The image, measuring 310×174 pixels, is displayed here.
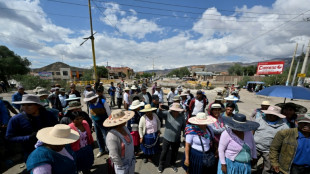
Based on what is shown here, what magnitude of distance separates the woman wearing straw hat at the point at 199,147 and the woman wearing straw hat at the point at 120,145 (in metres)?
1.07

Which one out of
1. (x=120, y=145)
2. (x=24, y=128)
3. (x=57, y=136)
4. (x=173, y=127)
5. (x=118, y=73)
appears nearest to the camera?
(x=57, y=136)

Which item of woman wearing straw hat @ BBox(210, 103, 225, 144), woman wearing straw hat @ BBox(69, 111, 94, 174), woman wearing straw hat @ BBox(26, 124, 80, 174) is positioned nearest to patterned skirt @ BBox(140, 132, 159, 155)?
woman wearing straw hat @ BBox(69, 111, 94, 174)

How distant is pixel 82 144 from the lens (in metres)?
2.51

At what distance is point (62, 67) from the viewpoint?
50812mm

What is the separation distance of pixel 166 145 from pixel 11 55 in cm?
4070

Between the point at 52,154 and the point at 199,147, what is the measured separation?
2192 mm

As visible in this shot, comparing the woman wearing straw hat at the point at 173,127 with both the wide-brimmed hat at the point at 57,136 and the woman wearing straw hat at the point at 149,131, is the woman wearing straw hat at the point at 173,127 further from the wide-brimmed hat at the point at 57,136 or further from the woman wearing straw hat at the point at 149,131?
the wide-brimmed hat at the point at 57,136

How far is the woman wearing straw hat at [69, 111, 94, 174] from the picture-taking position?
2.46m

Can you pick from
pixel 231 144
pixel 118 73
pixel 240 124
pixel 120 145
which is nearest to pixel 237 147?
pixel 231 144

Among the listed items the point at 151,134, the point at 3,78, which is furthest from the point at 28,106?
the point at 3,78

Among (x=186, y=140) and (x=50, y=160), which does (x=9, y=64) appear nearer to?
(x=50, y=160)

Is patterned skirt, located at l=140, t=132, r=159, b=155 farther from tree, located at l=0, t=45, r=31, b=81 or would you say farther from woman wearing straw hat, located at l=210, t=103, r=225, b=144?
tree, located at l=0, t=45, r=31, b=81

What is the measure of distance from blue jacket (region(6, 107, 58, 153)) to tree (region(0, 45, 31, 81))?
1374 inches

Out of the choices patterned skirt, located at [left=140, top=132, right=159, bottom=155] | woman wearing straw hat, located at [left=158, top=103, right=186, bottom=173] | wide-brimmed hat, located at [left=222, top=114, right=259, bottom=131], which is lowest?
patterned skirt, located at [left=140, top=132, right=159, bottom=155]
